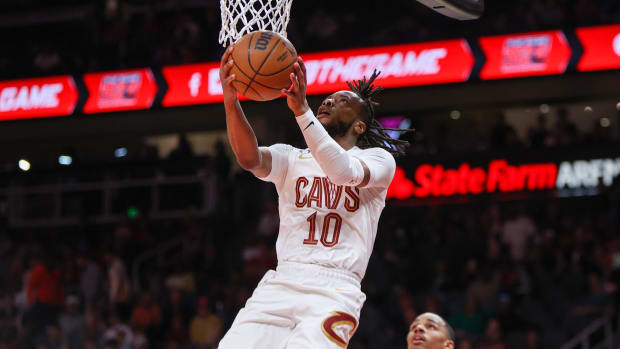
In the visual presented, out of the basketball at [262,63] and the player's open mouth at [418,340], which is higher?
the basketball at [262,63]

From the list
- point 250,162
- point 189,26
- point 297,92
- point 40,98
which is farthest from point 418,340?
point 189,26

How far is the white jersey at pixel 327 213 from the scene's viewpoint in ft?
13.8

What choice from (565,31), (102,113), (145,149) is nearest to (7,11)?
(145,149)

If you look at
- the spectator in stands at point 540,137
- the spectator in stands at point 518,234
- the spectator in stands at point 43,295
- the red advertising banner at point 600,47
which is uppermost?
the red advertising banner at point 600,47

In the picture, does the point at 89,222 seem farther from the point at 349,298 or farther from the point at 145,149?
the point at 349,298

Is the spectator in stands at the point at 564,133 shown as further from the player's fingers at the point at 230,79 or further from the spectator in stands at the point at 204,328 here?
the player's fingers at the point at 230,79

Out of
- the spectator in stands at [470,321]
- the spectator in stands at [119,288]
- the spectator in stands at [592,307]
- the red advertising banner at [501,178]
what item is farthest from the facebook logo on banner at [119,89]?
the spectator in stands at [592,307]

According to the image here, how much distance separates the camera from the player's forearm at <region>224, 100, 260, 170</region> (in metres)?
4.21

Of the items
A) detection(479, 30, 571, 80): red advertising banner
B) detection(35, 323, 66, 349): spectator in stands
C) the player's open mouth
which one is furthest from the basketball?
detection(35, 323, 66, 349): spectator in stands

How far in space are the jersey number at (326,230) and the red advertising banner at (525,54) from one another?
8.22 m

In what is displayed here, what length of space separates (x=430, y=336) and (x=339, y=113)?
1686 mm

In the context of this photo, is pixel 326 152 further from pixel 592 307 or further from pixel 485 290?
pixel 485 290

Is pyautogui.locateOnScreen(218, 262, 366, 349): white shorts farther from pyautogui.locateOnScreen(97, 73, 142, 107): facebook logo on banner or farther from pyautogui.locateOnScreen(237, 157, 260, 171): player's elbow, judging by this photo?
pyautogui.locateOnScreen(97, 73, 142, 107): facebook logo on banner

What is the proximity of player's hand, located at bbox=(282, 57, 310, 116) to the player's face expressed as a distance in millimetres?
474
